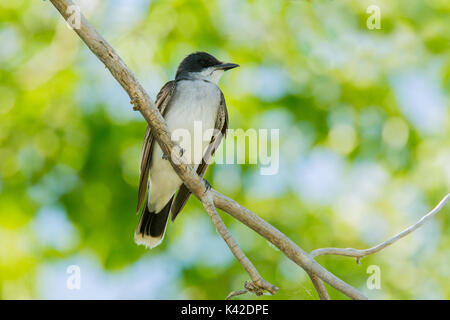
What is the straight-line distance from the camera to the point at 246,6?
661 centimetres

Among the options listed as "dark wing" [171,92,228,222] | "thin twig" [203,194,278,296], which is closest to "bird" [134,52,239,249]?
"dark wing" [171,92,228,222]

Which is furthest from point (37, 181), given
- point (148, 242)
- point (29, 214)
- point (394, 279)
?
point (394, 279)

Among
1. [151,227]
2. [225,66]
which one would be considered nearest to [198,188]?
[151,227]

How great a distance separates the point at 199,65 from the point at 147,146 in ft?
3.94

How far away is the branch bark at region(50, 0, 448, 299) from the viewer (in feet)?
10.5

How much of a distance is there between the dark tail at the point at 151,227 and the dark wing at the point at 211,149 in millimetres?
253

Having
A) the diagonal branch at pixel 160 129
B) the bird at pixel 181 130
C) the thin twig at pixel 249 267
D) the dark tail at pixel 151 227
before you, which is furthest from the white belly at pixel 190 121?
the thin twig at pixel 249 267

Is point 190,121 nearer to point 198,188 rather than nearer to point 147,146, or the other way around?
point 147,146

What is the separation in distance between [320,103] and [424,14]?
1597 mm

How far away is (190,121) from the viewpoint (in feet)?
17.1

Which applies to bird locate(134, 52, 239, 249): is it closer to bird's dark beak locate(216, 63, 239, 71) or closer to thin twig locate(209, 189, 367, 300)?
bird's dark beak locate(216, 63, 239, 71)

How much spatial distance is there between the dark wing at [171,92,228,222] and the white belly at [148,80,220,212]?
60mm

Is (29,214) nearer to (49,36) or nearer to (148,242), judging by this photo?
(148,242)

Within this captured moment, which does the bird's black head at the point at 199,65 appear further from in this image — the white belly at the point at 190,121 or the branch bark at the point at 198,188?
the branch bark at the point at 198,188
